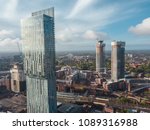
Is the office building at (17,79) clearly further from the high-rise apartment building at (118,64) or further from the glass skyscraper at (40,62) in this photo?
the high-rise apartment building at (118,64)

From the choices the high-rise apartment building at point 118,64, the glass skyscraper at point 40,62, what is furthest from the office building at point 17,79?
the high-rise apartment building at point 118,64

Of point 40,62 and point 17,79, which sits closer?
point 40,62

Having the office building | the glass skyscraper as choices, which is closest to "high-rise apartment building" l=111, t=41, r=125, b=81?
the glass skyscraper

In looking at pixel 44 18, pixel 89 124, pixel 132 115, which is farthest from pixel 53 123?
pixel 44 18

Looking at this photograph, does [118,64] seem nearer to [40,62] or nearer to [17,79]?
[40,62]

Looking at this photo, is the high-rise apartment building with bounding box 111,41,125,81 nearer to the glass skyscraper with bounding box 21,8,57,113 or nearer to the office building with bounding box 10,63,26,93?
the glass skyscraper with bounding box 21,8,57,113

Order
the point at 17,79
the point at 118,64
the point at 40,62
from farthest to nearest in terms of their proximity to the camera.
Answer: the point at 118,64 < the point at 17,79 < the point at 40,62

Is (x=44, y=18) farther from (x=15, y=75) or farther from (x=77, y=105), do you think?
(x=77, y=105)

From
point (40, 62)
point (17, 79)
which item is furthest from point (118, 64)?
point (17, 79)
